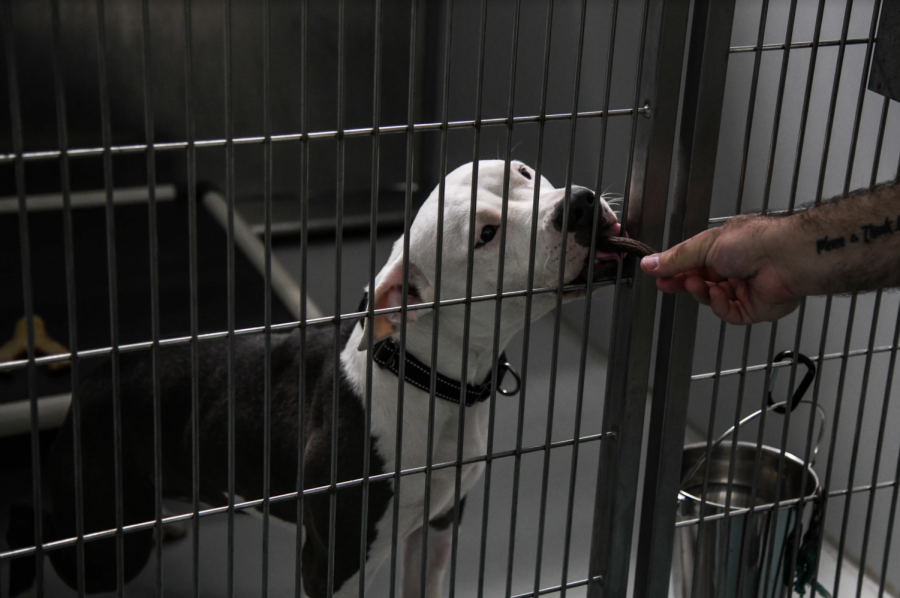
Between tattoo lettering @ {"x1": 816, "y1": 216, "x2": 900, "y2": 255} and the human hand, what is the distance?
0.14 ft

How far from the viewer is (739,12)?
7.23 ft

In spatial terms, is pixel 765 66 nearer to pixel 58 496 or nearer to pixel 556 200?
pixel 556 200

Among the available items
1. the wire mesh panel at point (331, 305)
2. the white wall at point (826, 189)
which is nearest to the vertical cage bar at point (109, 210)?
the wire mesh panel at point (331, 305)

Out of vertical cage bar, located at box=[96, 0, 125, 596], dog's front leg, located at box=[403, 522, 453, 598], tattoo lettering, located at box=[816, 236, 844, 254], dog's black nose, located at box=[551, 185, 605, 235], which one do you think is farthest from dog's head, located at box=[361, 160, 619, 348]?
dog's front leg, located at box=[403, 522, 453, 598]

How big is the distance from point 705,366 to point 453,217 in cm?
132

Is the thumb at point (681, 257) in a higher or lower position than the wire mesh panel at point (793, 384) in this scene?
higher

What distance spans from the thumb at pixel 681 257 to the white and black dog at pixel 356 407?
0.07 metres

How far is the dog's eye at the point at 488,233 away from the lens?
1.25 m

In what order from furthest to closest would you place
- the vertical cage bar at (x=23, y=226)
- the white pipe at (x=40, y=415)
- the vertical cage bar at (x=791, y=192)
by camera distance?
the white pipe at (x=40, y=415) < the vertical cage bar at (x=791, y=192) < the vertical cage bar at (x=23, y=226)

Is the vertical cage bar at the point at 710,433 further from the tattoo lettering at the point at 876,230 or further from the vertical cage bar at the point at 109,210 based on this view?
the vertical cage bar at the point at 109,210

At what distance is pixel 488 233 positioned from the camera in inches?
49.3

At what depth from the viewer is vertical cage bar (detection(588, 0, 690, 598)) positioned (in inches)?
40.3

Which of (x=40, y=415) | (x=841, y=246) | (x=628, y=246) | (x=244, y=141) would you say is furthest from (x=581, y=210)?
(x=40, y=415)

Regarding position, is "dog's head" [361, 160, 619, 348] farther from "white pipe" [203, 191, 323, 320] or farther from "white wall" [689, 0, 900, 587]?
"white pipe" [203, 191, 323, 320]
